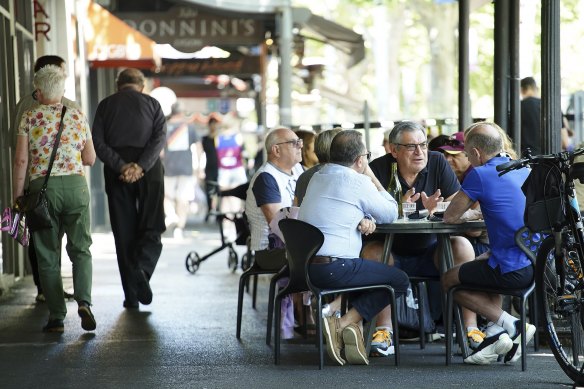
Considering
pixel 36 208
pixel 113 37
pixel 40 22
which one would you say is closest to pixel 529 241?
pixel 36 208

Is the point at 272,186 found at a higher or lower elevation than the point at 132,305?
higher

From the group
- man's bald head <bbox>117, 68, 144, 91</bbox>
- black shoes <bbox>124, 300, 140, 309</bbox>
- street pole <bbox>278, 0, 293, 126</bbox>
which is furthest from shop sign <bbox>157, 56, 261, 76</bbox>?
black shoes <bbox>124, 300, 140, 309</bbox>

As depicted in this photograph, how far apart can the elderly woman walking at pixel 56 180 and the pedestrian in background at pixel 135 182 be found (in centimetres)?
145

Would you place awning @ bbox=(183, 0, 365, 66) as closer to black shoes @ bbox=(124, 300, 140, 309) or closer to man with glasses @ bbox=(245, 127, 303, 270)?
black shoes @ bbox=(124, 300, 140, 309)

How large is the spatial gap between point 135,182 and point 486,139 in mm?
4163

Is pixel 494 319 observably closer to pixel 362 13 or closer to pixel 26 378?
pixel 26 378

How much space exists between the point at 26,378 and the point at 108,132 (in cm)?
389

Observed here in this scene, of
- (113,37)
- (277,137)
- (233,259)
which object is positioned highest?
(113,37)

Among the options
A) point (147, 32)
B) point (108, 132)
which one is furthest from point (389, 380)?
point (147, 32)

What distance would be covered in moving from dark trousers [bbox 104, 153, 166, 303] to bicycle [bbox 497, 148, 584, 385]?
4723mm

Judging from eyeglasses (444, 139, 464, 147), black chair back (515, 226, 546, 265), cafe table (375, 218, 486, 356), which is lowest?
black chair back (515, 226, 546, 265)

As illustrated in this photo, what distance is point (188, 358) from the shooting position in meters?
8.87

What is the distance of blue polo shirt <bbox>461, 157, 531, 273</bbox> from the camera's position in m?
8.16

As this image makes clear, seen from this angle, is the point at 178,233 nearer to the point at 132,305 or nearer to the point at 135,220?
the point at 132,305
